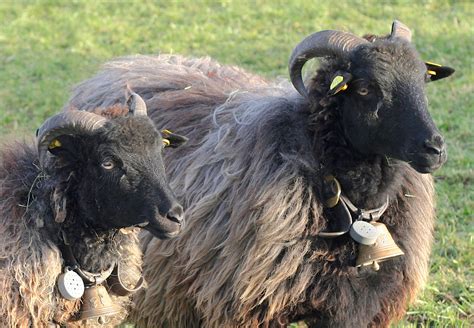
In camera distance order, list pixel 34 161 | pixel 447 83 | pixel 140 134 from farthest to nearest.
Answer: pixel 447 83 → pixel 34 161 → pixel 140 134

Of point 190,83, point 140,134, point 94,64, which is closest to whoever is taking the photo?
point 140,134

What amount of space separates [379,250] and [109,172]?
1.78 meters

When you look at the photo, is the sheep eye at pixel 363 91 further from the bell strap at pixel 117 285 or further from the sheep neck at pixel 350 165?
the bell strap at pixel 117 285

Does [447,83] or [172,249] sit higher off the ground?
[172,249]

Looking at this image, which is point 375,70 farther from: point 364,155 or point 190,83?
point 190,83

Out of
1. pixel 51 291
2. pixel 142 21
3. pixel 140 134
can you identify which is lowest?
pixel 142 21

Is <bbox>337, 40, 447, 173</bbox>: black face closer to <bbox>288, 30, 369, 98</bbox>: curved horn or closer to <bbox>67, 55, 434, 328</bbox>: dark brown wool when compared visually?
<bbox>288, 30, 369, 98</bbox>: curved horn

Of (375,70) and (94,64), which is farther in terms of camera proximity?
(94,64)

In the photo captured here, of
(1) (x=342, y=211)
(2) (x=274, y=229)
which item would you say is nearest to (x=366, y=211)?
(1) (x=342, y=211)

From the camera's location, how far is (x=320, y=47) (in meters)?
5.42

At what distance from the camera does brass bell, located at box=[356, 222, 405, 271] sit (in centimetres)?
538

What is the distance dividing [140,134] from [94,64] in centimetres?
825

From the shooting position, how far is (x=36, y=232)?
15.4 feet

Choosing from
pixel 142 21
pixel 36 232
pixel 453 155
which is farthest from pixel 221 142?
pixel 142 21
